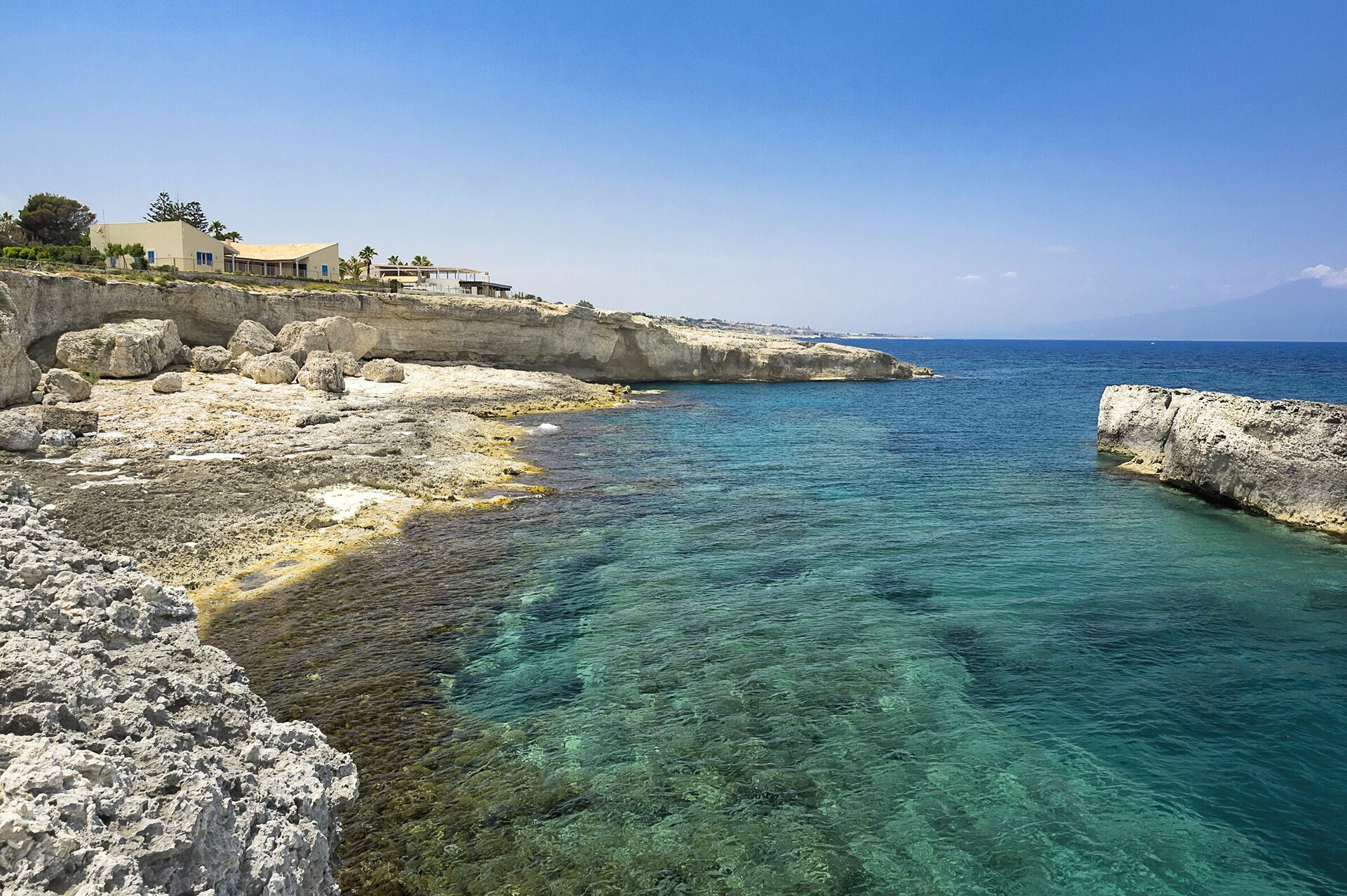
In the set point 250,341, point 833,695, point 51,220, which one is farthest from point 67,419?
point 51,220

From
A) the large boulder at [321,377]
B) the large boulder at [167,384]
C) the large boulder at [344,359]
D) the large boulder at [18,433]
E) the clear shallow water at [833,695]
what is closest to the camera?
the clear shallow water at [833,695]

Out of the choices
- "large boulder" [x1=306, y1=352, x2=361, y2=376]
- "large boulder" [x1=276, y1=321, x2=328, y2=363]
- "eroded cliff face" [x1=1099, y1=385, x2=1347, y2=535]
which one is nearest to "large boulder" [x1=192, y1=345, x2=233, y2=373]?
"large boulder" [x1=276, y1=321, x2=328, y2=363]

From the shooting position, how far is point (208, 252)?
6181 centimetres

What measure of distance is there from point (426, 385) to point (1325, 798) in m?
49.5

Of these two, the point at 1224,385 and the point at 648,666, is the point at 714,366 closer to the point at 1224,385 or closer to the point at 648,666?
the point at 1224,385

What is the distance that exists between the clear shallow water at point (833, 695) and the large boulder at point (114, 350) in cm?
2876

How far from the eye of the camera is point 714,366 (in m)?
80.8

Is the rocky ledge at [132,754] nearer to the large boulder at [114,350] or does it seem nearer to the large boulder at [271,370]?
the large boulder at [114,350]

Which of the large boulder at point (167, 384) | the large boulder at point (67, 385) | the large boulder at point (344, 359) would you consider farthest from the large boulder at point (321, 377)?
the large boulder at point (67, 385)

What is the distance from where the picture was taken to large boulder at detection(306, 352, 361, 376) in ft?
153

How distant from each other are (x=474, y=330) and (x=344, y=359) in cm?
1509

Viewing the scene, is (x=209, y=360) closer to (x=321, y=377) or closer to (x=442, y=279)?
(x=321, y=377)

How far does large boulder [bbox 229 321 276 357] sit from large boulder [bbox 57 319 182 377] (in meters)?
5.93

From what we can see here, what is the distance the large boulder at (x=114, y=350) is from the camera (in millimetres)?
39156
